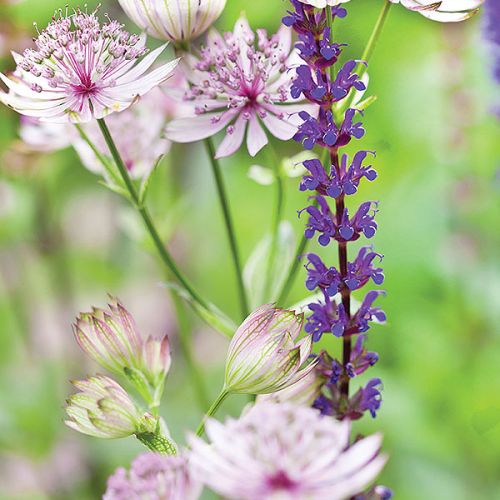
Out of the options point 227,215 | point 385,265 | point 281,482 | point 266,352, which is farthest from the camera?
point 385,265

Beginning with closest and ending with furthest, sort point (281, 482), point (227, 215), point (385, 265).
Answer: point (281, 482), point (227, 215), point (385, 265)

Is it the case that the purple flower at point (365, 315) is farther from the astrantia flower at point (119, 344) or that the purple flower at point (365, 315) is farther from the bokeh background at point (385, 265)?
the bokeh background at point (385, 265)

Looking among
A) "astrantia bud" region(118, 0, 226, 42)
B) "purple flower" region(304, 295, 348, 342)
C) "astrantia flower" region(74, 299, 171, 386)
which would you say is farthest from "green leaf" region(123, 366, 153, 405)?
"astrantia bud" region(118, 0, 226, 42)

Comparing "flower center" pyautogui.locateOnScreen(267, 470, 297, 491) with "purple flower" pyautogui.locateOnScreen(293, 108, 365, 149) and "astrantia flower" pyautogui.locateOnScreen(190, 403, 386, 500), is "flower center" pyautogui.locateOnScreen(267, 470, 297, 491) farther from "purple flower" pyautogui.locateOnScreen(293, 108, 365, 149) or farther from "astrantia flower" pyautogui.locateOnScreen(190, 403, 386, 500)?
"purple flower" pyautogui.locateOnScreen(293, 108, 365, 149)

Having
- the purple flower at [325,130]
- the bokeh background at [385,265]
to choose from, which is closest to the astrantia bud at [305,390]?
the purple flower at [325,130]

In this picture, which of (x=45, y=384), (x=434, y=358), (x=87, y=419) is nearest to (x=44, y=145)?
(x=87, y=419)

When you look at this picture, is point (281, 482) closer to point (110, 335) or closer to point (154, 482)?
point (154, 482)

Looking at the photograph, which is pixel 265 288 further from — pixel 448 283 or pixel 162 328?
pixel 162 328

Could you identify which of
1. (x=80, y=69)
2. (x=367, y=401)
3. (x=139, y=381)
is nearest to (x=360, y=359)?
(x=367, y=401)
